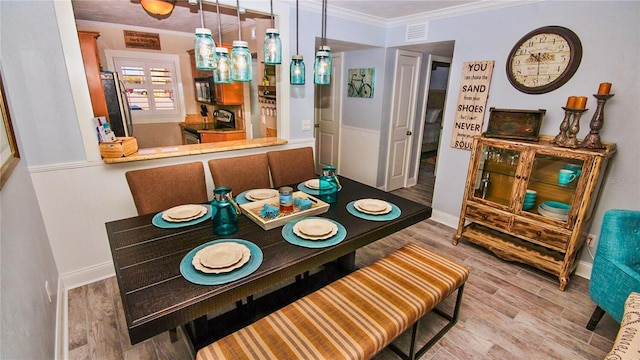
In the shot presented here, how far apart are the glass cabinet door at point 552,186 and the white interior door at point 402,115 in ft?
6.41

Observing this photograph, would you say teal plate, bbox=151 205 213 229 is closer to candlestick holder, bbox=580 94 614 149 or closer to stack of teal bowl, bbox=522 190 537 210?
stack of teal bowl, bbox=522 190 537 210

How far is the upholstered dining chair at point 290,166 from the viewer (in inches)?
102

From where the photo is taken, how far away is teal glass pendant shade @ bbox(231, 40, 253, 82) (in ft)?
5.61

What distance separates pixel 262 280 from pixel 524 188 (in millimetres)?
2389

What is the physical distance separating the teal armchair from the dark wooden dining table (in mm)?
1096

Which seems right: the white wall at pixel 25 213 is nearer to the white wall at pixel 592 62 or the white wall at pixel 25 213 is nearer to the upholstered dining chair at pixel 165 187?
the upholstered dining chair at pixel 165 187

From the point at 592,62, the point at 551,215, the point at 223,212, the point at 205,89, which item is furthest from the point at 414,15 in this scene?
the point at 205,89

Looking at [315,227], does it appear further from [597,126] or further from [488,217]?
[597,126]

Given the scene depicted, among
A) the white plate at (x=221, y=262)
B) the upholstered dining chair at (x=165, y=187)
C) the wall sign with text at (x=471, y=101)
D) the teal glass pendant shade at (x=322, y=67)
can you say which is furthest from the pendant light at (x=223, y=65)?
the wall sign with text at (x=471, y=101)

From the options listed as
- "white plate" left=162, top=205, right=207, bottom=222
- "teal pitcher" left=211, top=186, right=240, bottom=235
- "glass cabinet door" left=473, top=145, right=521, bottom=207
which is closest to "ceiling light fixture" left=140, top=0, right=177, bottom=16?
"white plate" left=162, top=205, right=207, bottom=222

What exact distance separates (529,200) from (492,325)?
1.18 metres

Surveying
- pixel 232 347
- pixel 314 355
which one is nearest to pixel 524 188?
pixel 314 355

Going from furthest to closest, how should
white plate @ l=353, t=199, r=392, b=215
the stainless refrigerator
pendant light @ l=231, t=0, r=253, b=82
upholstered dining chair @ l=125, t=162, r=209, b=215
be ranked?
1. the stainless refrigerator
2. upholstered dining chair @ l=125, t=162, r=209, b=215
3. white plate @ l=353, t=199, r=392, b=215
4. pendant light @ l=231, t=0, r=253, b=82

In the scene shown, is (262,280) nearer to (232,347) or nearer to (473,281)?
(232,347)
